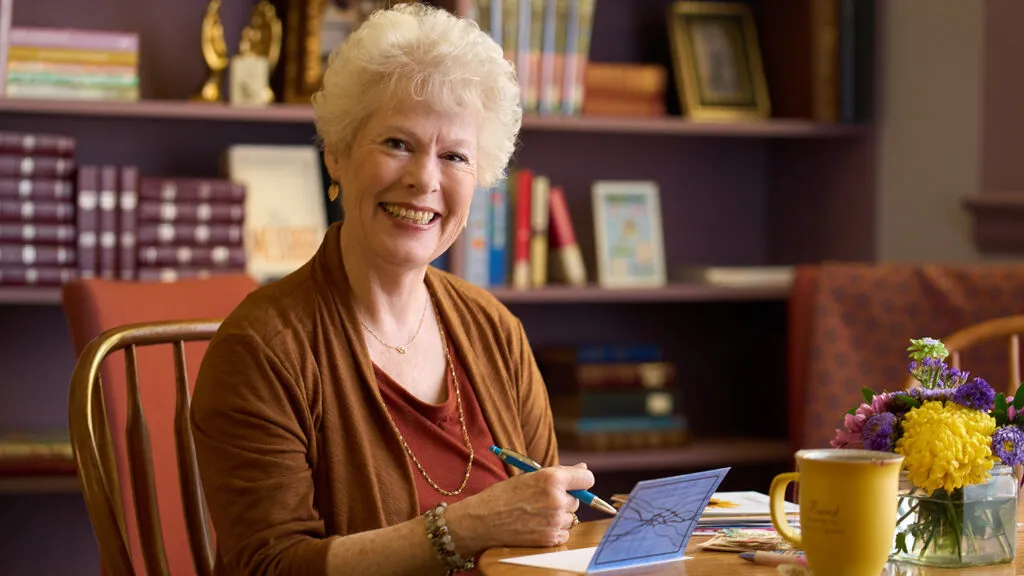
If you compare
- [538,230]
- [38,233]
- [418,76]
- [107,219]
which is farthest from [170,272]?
[418,76]

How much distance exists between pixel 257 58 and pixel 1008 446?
2182mm

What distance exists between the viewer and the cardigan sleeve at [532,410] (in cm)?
181

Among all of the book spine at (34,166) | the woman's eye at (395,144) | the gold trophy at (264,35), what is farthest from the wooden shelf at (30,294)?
the woman's eye at (395,144)

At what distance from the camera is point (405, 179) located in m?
1.67

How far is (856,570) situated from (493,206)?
2.05 meters

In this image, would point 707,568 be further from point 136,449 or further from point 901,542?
point 136,449

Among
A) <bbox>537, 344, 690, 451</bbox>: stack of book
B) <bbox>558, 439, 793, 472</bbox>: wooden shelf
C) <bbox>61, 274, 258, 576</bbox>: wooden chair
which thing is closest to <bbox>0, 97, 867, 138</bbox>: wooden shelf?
<bbox>537, 344, 690, 451</bbox>: stack of book

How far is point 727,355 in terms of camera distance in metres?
3.68

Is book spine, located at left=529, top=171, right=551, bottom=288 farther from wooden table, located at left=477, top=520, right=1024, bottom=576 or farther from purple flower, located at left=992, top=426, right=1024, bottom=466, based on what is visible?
purple flower, located at left=992, top=426, right=1024, bottom=466

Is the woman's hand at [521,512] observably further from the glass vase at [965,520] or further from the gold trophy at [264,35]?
the gold trophy at [264,35]

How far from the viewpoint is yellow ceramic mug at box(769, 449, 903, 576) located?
45.3 inches

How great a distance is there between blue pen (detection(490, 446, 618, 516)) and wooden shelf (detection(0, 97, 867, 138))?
1.55 metres

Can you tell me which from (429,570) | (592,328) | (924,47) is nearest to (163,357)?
(429,570)

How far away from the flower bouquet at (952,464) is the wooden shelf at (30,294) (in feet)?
6.66
